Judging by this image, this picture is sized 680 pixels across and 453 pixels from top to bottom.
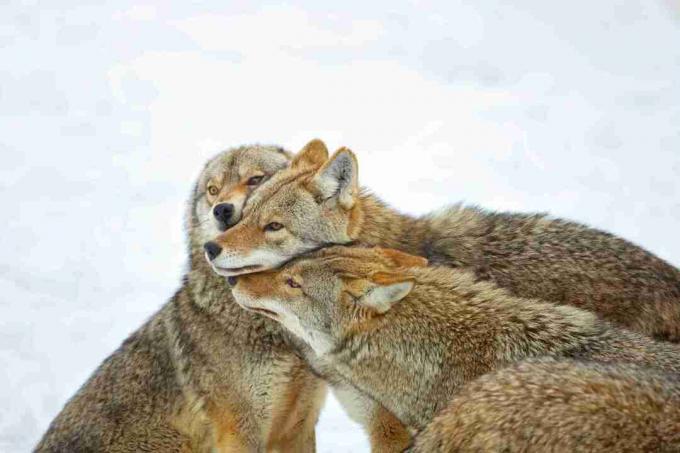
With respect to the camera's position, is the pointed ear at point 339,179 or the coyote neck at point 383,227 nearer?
the pointed ear at point 339,179

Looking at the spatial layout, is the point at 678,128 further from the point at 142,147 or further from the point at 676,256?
the point at 142,147

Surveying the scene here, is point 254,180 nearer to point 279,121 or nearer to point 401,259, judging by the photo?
point 401,259

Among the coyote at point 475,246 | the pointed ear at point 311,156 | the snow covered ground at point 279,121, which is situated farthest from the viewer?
the snow covered ground at point 279,121

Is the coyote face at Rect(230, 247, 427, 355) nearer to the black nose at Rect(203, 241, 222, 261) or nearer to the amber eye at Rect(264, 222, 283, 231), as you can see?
the black nose at Rect(203, 241, 222, 261)

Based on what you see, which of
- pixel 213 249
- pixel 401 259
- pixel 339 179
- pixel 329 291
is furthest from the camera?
pixel 339 179

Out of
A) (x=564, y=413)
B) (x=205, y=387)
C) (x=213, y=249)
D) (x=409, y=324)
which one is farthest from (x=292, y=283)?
(x=564, y=413)

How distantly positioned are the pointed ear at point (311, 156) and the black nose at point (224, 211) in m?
0.53

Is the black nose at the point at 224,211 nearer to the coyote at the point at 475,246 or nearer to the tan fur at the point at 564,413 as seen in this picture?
the coyote at the point at 475,246

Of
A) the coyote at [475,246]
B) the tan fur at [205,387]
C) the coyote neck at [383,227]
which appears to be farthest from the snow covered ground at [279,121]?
the coyote at [475,246]

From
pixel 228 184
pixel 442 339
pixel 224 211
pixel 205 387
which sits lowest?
pixel 205 387

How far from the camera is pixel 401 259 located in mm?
6285

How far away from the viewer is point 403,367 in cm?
611

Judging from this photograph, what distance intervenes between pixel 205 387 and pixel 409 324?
64.8 inches

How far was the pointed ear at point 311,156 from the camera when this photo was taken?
735cm
